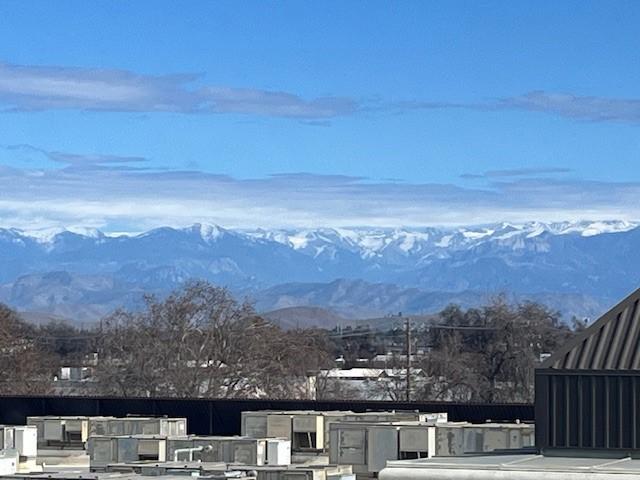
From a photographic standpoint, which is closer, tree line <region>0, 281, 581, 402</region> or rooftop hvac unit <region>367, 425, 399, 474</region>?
rooftop hvac unit <region>367, 425, 399, 474</region>

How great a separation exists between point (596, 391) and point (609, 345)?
44.2 inches

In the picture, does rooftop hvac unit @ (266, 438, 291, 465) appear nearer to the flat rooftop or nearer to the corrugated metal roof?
the flat rooftop

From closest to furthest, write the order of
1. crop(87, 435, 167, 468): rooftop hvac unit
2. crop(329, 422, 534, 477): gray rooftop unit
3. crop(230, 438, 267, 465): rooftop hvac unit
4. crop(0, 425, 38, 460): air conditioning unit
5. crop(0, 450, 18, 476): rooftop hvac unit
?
crop(0, 450, 18, 476): rooftop hvac unit → crop(230, 438, 267, 465): rooftop hvac unit → crop(87, 435, 167, 468): rooftop hvac unit → crop(329, 422, 534, 477): gray rooftop unit → crop(0, 425, 38, 460): air conditioning unit

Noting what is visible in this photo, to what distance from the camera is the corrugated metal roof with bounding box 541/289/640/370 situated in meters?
36.8

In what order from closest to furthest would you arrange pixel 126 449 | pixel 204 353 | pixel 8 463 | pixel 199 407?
pixel 8 463 → pixel 126 449 → pixel 199 407 → pixel 204 353

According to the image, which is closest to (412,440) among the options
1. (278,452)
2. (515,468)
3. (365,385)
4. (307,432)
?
(278,452)

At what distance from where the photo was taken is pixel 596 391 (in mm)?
36625

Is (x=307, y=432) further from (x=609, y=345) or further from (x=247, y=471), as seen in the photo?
(x=609, y=345)


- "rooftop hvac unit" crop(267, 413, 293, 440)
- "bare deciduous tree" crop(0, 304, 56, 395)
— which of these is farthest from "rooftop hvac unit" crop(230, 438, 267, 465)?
"bare deciduous tree" crop(0, 304, 56, 395)

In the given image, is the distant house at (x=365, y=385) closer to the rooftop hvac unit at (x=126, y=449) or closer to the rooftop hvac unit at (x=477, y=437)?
the rooftop hvac unit at (x=477, y=437)

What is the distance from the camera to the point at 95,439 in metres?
69.3

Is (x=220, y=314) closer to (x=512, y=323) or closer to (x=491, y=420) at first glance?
(x=512, y=323)

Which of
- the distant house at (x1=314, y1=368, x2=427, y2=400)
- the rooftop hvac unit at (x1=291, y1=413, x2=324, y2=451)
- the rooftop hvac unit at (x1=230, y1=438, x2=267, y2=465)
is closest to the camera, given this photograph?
the rooftop hvac unit at (x1=230, y1=438, x2=267, y2=465)

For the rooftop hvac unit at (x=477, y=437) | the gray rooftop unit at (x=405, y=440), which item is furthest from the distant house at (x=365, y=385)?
the rooftop hvac unit at (x=477, y=437)
